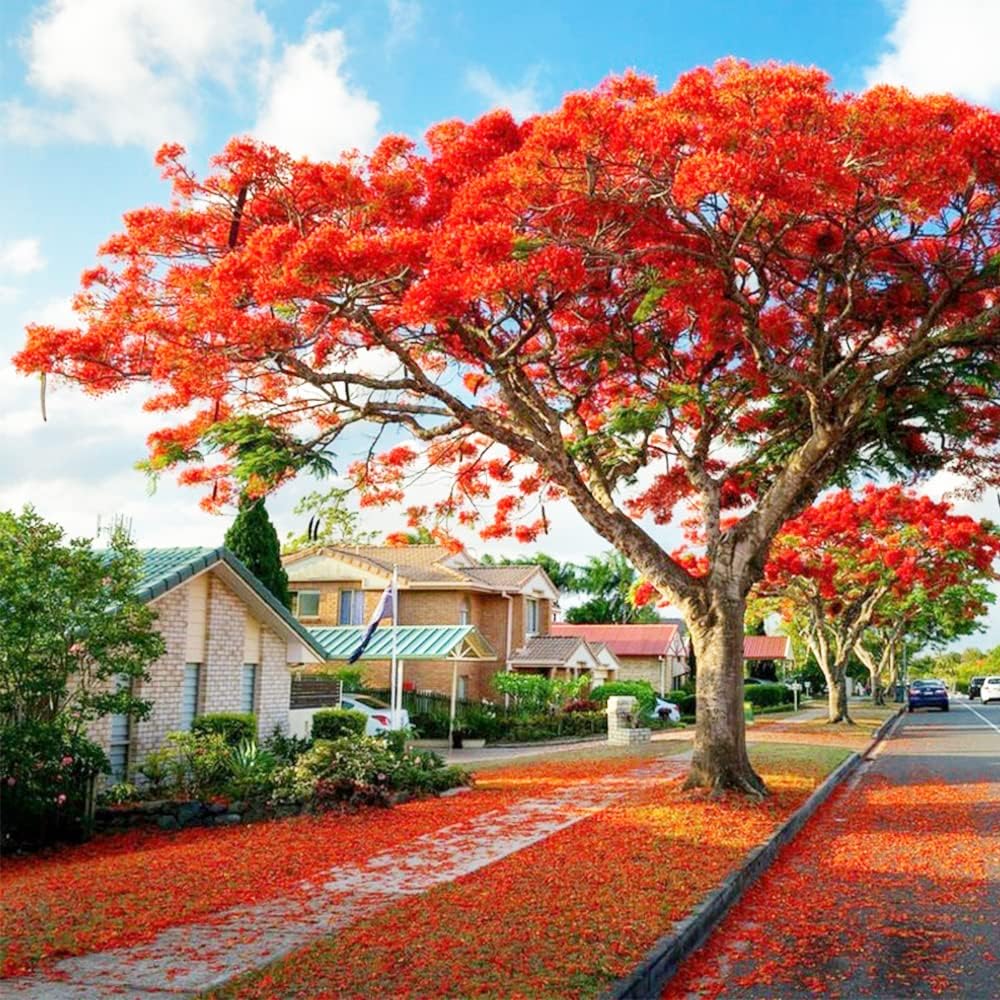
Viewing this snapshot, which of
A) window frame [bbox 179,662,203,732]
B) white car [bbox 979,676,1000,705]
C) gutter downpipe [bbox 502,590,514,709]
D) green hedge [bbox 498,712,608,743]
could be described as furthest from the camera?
white car [bbox 979,676,1000,705]

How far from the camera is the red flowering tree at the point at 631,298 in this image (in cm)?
1192

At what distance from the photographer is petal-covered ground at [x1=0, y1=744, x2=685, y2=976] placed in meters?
7.45

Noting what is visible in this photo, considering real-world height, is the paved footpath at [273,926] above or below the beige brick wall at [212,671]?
below

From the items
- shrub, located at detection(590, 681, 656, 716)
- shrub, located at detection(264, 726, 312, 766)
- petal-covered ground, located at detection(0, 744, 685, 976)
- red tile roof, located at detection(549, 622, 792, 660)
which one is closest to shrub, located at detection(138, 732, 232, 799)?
petal-covered ground, located at detection(0, 744, 685, 976)

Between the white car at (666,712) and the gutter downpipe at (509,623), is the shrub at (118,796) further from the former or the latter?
the white car at (666,712)

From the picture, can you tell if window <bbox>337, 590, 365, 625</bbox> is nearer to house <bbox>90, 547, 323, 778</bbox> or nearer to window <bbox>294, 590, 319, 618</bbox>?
window <bbox>294, 590, 319, 618</bbox>

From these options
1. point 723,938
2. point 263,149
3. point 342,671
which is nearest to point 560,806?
point 723,938

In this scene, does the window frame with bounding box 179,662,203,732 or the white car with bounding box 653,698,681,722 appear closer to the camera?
the window frame with bounding box 179,662,203,732

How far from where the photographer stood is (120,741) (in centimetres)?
1579

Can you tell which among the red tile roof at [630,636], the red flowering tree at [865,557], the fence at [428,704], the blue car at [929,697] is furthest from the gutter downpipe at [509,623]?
the blue car at [929,697]

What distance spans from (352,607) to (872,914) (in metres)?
34.0

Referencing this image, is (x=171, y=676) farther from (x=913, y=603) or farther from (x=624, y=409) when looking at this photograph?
(x=913, y=603)

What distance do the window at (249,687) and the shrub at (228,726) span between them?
157 cm

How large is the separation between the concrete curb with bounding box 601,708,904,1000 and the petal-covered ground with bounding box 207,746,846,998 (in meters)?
0.10
